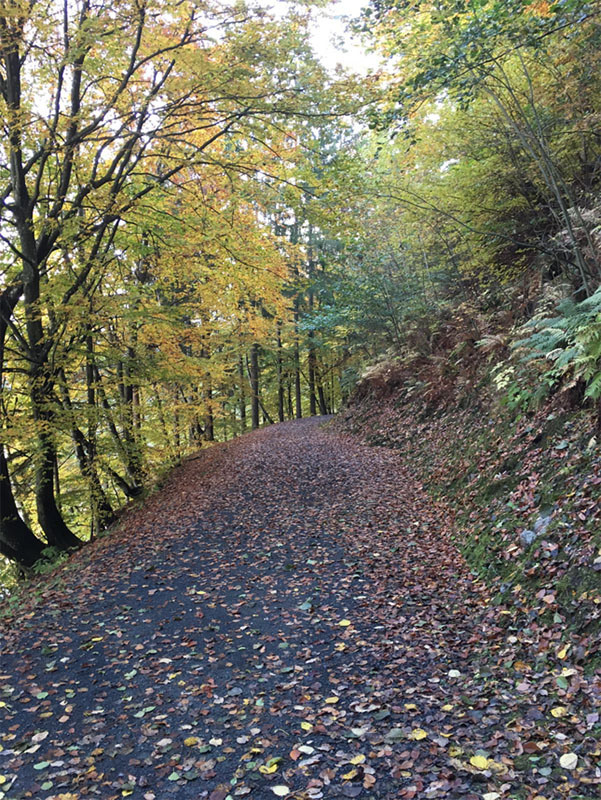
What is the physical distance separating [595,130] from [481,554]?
6.30 m

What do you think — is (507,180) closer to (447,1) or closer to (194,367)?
(447,1)

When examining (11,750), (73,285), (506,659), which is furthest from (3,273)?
(506,659)

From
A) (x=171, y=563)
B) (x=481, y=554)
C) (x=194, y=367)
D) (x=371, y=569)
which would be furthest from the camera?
(x=194, y=367)

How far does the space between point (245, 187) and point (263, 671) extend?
26.5 ft

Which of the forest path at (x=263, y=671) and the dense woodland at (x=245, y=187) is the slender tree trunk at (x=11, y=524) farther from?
the forest path at (x=263, y=671)

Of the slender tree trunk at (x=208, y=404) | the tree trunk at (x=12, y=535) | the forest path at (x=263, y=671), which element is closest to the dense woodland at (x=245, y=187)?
the tree trunk at (x=12, y=535)

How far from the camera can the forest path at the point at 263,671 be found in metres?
3.21

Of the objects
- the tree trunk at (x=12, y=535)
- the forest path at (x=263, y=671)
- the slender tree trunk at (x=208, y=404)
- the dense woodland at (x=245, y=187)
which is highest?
the dense woodland at (x=245, y=187)

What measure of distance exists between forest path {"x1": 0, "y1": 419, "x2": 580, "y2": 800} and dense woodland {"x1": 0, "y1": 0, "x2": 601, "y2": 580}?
2816 mm

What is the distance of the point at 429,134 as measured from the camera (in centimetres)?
923

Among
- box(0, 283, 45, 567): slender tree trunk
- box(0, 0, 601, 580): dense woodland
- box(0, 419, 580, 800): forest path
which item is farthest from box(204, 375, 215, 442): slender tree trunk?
box(0, 419, 580, 800): forest path

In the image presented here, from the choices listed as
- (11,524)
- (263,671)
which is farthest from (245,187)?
(263,671)

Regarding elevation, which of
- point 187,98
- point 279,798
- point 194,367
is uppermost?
point 187,98

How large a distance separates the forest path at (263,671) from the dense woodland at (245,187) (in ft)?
9.24
